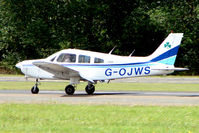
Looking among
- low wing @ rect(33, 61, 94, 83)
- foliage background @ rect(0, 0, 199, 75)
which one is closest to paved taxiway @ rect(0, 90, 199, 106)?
low wing @ rect(33, 61, 94, 83)

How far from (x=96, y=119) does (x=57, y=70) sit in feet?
36.9

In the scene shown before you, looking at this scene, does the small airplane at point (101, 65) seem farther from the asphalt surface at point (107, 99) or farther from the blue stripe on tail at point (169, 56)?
the asphalt surface at point (107, 99)

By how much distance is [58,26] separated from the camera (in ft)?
178

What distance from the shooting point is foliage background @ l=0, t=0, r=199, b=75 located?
52.3 metres

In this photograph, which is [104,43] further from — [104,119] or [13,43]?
[104,119]

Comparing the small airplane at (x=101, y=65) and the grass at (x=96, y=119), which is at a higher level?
the small airplane at (x=101, y=65)

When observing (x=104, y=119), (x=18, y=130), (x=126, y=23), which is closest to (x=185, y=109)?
(x=104, y=119)

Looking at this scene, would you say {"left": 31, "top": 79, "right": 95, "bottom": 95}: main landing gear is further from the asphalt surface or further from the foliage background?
the foliage background

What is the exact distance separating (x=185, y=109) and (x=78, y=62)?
9532mm

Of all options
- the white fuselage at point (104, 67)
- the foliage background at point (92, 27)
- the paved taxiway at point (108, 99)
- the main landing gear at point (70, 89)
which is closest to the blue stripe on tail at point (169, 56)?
the white fuselage at point (104, 67)

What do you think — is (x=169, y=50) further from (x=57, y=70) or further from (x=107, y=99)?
(x=57, y=70)

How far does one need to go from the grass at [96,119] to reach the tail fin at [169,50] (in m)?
7.04

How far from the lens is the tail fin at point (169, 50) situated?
2472cm

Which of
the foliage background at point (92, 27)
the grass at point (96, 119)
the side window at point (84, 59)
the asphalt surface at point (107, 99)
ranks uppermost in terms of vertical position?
the foliage background at point (92, 27)
